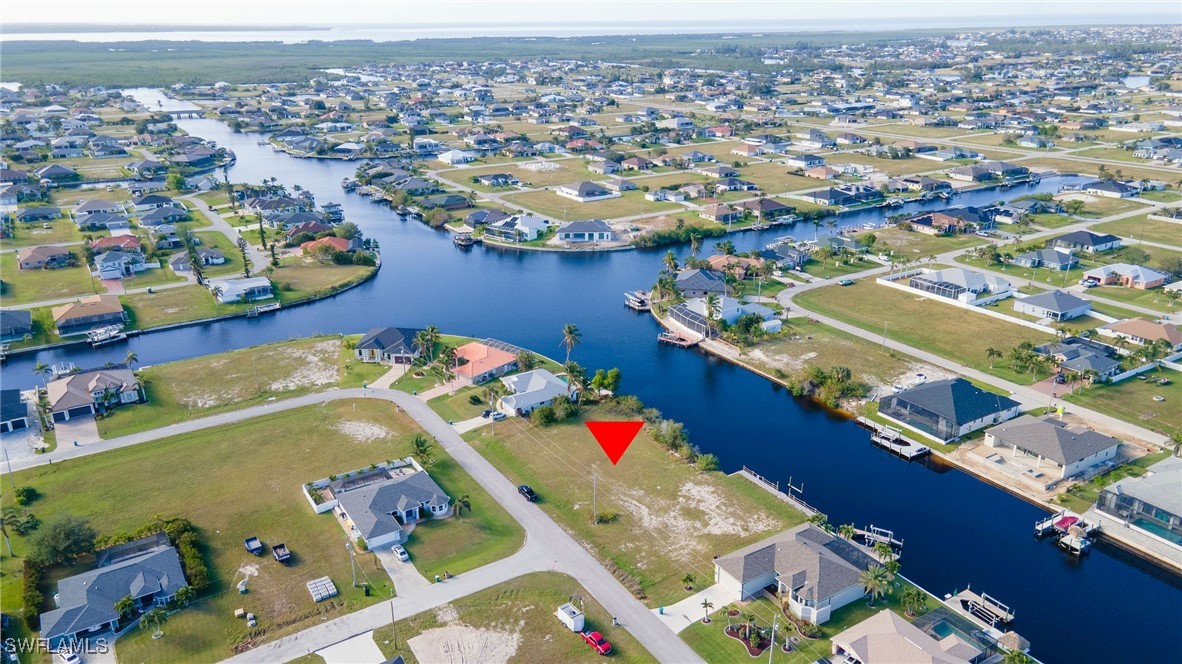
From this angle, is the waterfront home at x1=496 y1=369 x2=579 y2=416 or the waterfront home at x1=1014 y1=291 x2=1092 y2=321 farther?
the waterfront home at x1=1014 y1=291 x2=1092 y2=321

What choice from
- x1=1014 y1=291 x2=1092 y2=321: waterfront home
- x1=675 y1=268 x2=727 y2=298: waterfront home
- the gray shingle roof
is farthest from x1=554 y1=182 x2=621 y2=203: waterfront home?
the gray shingle roof

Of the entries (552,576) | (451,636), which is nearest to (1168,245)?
(552,576)

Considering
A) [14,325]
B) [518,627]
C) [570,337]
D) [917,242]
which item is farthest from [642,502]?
[917,242]

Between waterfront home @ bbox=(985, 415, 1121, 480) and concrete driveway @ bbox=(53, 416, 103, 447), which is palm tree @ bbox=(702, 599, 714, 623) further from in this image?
concrete driveway @ bbox=(53, 416, 103, 447)

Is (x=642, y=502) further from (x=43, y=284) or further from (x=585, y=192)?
(x=585, y=192)

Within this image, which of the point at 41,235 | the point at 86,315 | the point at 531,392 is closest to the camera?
the point at 531,392

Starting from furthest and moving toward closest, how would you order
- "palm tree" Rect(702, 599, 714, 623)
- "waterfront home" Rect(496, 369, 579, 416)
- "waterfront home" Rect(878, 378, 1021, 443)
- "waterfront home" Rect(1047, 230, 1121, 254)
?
"waterfront home" Rect(1047, 230, 1121, 254) < "waterfront home" Rect(496, 369, 579, 416) < "waterfront home" Rect(878, 378, 1021, 443) < "palm tree" Rect(702, 599, 714, 623)

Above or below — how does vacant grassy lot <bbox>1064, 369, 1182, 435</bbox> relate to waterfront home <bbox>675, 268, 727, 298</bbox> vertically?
below
